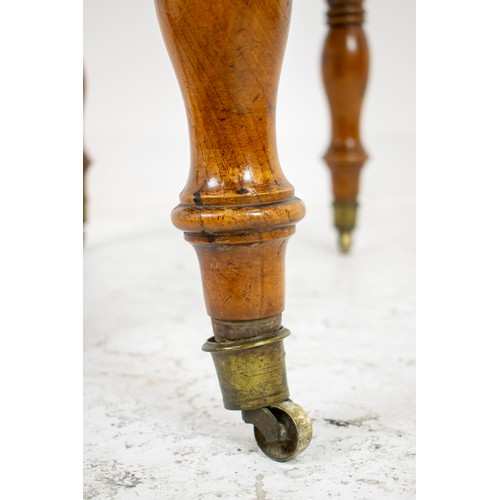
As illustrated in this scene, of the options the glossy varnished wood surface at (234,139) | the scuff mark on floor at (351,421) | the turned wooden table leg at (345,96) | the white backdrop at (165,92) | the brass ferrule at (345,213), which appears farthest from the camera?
the white backdrop at (165,92)

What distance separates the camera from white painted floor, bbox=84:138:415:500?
752 mm

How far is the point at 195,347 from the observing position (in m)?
1.15

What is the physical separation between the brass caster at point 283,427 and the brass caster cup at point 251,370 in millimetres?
11

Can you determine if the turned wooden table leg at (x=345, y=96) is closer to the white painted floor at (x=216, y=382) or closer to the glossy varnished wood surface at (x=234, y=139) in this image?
the white painted floor at (x=216, y=382)

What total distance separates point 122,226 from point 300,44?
135 cm

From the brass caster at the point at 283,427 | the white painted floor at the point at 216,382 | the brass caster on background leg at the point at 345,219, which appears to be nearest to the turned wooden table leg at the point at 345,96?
the brass caster on background leg at the point at 345,219

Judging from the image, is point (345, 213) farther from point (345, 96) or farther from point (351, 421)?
point (351, 421)

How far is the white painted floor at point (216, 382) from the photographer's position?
0.75m

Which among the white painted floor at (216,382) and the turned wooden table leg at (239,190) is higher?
the turned wooden table leg at (239,190)

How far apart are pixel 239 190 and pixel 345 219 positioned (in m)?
1.00

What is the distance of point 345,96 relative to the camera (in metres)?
1.61

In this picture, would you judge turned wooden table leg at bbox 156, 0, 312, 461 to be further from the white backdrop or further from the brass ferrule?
the white backdrop

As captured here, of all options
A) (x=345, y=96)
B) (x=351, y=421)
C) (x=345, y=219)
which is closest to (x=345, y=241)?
(x=345, y=219)

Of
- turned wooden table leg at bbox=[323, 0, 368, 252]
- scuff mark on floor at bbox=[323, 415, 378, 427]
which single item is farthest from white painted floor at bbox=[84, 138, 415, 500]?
turned wooden table leg at bbox=[323, 0, 368, 252]
